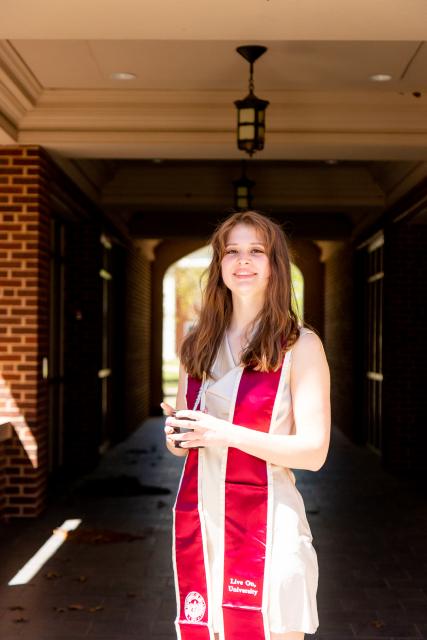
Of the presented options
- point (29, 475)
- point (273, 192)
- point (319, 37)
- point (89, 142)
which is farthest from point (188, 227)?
point (319, 37)

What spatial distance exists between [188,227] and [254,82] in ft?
19.5

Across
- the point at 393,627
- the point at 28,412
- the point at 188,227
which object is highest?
the point at 188,227

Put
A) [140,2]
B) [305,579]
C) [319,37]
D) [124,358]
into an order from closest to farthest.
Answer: [305,579], [140,2], [319,37], [124,358]

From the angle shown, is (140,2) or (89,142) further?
(89,142)

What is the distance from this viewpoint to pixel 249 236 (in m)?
2.35

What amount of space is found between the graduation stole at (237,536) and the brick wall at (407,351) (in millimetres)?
7468

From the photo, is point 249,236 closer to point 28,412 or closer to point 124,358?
point 28,412

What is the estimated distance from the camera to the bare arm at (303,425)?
2.14m

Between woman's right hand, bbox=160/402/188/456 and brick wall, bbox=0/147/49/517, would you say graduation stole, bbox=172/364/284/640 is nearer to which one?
woman's right hand, bbox=160/402/188/456

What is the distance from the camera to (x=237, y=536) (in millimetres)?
2195

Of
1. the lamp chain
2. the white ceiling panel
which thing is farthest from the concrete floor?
the white ceiling panel

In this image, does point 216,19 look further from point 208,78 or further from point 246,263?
point 246,263

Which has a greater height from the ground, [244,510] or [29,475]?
[244,510]

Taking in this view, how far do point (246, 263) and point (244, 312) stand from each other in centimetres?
15
